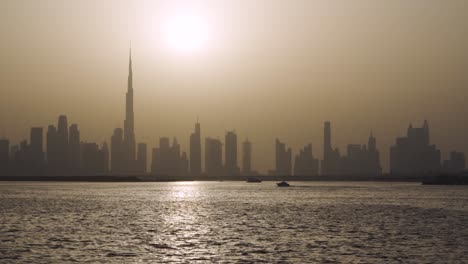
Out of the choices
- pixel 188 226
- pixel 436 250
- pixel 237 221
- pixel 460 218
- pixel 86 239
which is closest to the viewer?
pixel 436 250

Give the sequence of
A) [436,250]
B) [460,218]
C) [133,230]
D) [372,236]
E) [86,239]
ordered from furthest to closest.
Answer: [460,218]
[133,230]
[372,236]
[86,239]
[436,250]

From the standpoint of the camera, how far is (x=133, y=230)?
81000 millimetres

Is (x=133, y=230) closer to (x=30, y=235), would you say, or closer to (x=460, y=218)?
(x=30, y=235)

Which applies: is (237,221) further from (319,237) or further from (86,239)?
(86,239)

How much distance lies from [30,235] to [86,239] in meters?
7.98

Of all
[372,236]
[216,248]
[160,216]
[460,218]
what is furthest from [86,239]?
[460,218]

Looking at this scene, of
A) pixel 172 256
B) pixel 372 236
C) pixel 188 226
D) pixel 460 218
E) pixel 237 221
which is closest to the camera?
pixel 172 256

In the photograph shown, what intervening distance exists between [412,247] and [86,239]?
3250 centimetres

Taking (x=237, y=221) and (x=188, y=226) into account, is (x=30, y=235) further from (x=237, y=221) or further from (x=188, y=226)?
(x=237, y=221)

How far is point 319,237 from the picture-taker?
7269cm

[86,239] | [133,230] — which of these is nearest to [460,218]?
[133,230]

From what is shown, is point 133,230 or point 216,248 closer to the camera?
point 216,248

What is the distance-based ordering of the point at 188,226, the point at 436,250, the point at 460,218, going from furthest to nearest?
1. the point at 460,218
2. the point at 188,226
3. the point at 436,250

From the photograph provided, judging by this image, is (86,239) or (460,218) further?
(460,218)
